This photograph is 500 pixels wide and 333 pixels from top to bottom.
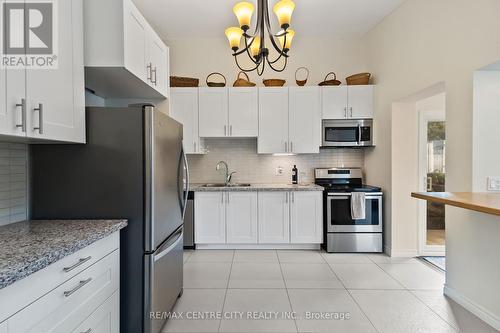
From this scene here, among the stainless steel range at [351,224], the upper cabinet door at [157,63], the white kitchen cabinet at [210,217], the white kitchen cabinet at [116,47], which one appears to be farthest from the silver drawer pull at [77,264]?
the stainless steel range at [351,224]

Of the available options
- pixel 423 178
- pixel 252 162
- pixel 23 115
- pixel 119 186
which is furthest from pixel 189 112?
pixel 423 178

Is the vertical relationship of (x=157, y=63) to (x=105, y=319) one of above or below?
above

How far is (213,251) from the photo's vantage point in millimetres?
3855

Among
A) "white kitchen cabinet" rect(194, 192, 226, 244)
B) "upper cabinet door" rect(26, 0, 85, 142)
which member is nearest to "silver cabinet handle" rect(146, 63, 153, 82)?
"upper cabinet door" rect(26, 0, 85, 142)

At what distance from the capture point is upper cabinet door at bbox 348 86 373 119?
3.96 meters

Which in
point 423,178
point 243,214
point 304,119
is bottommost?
point 243,214

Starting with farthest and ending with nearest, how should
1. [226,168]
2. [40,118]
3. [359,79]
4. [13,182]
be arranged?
1. [226,168]
2. [359,79]
3. [13,182]
4. [40,118]

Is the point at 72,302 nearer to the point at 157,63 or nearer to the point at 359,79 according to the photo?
the point at 157,63

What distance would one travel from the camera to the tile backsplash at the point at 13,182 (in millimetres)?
1602

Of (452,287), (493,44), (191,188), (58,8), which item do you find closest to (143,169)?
(58,8)

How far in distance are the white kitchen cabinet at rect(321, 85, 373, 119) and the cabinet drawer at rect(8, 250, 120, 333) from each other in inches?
132

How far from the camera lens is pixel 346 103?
157 inches

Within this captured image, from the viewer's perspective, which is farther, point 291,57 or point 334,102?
point 291,57

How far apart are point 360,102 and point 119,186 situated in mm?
3472
